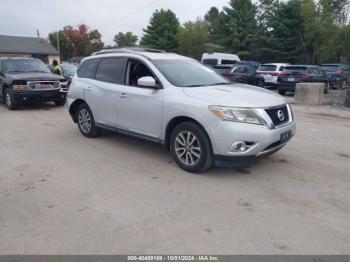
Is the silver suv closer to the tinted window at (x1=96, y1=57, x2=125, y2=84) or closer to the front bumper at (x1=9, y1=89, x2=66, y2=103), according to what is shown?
the tinted window at (x1=96, y1=57, x2=125, y2=84)

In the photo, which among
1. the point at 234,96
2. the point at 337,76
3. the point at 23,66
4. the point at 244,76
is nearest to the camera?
the point at 234,96

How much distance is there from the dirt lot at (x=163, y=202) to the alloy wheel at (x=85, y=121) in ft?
1.99

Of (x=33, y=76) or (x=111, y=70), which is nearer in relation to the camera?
(x=111, y=70)

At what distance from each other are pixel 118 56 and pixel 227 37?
117 feet

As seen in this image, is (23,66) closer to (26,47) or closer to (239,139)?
(239,139)

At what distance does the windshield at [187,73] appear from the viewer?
5.52 metres

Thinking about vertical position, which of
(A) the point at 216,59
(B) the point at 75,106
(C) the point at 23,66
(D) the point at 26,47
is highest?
(D) the point at 26,47

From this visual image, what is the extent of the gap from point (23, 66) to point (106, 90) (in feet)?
23.4

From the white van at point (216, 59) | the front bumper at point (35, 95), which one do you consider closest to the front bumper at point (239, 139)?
the front bumper at point (35, 95)

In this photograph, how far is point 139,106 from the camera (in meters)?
5.70

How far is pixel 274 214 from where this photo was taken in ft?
12.6

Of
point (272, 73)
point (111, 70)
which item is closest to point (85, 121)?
point (111, 70)

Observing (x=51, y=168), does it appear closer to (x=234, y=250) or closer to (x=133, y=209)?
(x=133, y=209)

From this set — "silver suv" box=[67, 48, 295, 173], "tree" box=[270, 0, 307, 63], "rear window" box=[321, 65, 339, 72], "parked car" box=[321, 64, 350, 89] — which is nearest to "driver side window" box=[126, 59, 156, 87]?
"silver suv" box=[67, 48, 295, 173]
